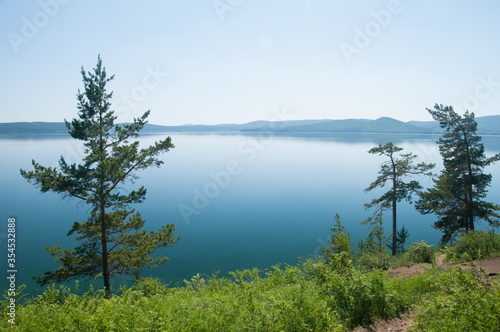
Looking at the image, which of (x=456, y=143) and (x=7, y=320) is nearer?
(x=7, y=320)

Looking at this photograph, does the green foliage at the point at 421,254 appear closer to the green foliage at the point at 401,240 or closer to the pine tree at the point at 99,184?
the green foliage at the point at 401,240

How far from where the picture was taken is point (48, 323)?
518cm

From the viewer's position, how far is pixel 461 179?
2269 cm

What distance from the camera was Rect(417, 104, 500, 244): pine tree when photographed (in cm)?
2198

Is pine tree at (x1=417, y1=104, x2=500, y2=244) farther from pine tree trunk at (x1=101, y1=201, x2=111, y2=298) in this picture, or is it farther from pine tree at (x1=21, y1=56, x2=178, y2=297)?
pine tree trunk at (x1=101, y1=201, x2=111, y2=298)

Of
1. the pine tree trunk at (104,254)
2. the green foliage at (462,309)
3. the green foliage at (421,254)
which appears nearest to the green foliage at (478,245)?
the green foliage at (421,254)

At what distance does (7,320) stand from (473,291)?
9.23m

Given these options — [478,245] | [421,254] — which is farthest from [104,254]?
[478,245]

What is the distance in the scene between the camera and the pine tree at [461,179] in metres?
22.0

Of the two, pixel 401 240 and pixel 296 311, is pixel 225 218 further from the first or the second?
pixel 296 311

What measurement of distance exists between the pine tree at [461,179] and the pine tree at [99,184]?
23.7 meters

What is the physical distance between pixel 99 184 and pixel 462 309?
1637 centimetres

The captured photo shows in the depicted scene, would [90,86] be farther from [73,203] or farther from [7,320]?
[73,203]

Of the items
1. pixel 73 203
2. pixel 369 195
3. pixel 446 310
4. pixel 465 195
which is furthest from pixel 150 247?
pixel 369 195
